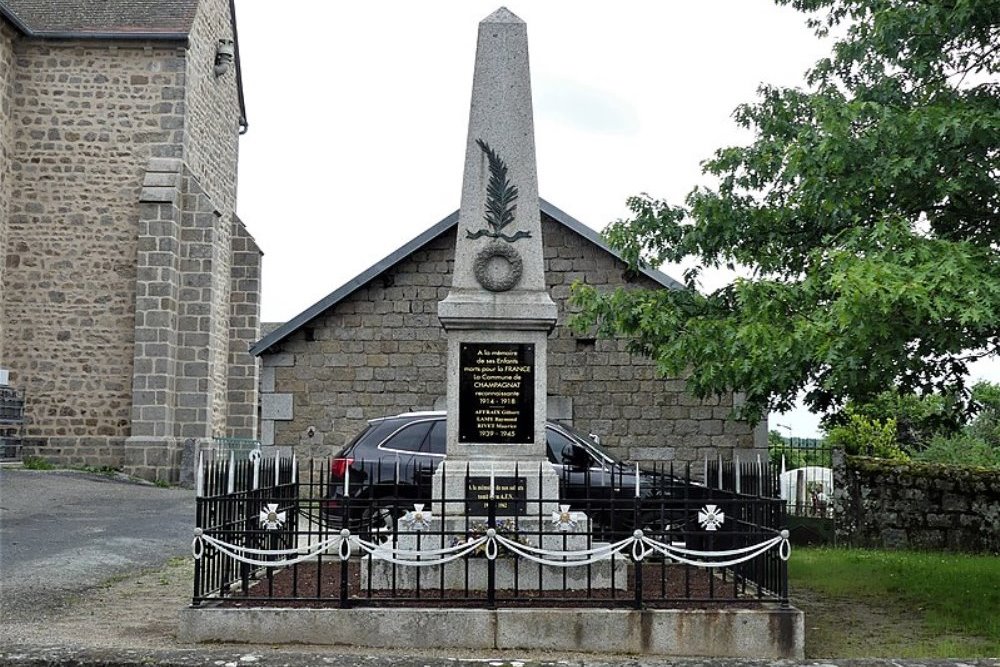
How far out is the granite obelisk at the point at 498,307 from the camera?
844cm

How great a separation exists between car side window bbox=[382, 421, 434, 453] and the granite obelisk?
3.77m

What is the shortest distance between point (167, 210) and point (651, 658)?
17.3 meters

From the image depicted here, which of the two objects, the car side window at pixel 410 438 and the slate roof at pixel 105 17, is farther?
the slate roof at pixel 105 17

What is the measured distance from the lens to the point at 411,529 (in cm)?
795

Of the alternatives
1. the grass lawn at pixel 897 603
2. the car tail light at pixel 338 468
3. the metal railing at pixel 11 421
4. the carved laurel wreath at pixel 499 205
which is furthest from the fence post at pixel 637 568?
the metal railing at pixel 11 421

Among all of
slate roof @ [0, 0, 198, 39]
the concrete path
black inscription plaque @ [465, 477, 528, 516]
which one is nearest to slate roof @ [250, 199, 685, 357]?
slate roof @ [0, 0, 198, 39]

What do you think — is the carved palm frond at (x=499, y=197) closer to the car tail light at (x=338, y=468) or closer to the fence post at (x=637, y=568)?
the fence post at (x=637, y=568)

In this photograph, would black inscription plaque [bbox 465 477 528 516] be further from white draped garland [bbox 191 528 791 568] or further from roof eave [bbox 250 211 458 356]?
roof eave [bbox 250 211 458 356]

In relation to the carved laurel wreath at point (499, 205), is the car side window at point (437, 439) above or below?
below

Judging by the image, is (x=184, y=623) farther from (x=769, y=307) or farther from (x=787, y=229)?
(x=787, y=229)

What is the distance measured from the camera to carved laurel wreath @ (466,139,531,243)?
28.3 feet

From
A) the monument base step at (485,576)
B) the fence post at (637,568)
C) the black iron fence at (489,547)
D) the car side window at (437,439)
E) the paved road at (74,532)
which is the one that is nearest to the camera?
the fence post at (637,568)

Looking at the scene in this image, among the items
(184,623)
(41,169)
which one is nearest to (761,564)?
(184,623)

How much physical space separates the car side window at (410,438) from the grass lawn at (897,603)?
4161mm
